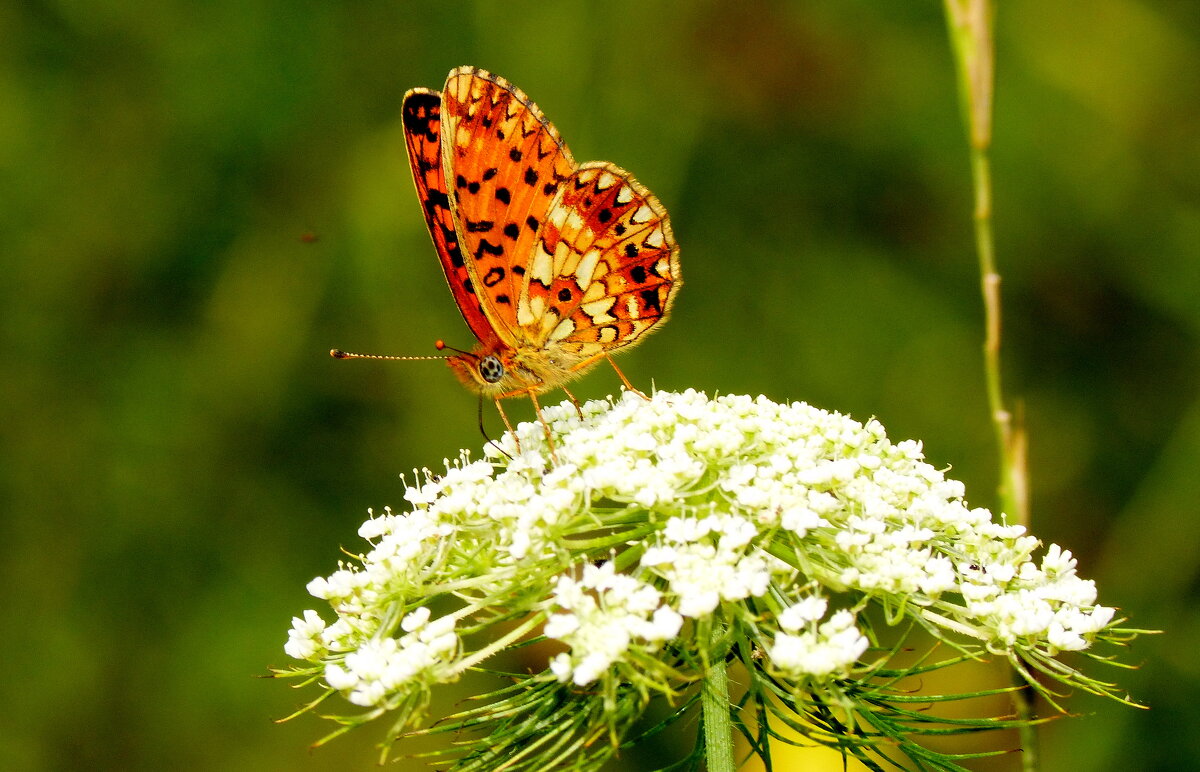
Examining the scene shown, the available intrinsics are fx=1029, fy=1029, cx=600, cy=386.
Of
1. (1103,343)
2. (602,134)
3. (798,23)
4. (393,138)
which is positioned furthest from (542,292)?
(1103,343)

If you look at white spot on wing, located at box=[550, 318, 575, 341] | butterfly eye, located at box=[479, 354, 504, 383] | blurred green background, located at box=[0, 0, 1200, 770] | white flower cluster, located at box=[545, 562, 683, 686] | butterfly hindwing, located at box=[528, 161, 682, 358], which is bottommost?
white flower cluster, located at box=[545, 562, 683, 686]

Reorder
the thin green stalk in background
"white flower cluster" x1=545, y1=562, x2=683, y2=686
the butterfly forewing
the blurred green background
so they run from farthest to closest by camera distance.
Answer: the blurred green background, the butterfly forewing, the thin green stalk in background, "white flower cluster" x1=545, y1=562, x2=683, y2=686

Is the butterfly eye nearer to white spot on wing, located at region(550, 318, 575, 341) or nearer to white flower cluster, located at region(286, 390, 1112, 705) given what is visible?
white spot on wing, located at region(550, 318, 575, 341)

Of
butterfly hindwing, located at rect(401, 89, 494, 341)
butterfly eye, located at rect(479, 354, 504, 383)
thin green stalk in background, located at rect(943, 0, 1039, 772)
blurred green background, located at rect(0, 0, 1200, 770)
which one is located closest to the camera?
thin green stalk in background, located at rect(943, 0, 1039, 772)

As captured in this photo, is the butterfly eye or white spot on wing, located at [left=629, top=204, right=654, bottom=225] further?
the butterfly eye

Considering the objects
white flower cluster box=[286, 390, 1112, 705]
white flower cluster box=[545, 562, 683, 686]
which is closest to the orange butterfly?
white flower cluster box=[286, 390, 1112, 705]

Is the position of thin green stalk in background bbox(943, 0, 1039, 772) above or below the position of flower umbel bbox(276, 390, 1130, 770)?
above

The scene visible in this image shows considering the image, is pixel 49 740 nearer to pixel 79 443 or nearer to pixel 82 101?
pixel 79 443
